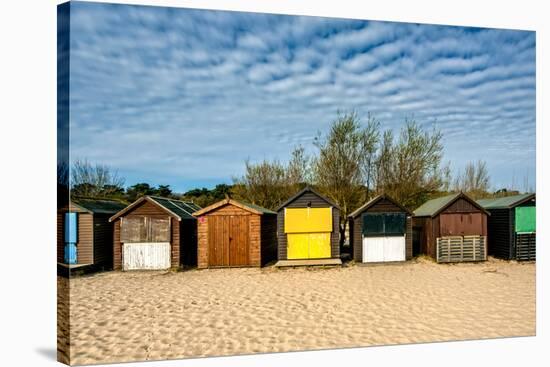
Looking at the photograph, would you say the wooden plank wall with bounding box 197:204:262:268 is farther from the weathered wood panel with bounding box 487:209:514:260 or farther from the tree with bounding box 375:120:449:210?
the weathered wood panel with bounding box 487:209:514:260

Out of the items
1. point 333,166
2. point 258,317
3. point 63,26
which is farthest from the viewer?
point 333,166

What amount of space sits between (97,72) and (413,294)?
6.88m

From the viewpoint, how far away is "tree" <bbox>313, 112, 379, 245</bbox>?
927cm

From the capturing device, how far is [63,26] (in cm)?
697

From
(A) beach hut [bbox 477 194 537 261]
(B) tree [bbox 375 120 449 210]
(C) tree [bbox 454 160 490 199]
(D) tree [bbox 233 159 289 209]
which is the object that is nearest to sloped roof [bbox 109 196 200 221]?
(D) tree [bbox 233 159 289 209]

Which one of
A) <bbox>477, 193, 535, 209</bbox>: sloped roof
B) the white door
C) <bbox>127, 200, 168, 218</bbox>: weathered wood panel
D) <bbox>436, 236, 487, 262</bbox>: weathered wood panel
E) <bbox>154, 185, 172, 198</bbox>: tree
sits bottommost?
the white door

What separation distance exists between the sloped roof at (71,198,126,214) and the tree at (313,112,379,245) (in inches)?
220

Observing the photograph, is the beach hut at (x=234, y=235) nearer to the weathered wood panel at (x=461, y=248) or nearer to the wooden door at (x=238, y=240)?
the wooden door at (x=238, y=240)

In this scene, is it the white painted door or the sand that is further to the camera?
the white painted door

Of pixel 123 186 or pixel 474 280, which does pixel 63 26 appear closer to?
pixel 123 186

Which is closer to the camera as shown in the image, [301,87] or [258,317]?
[258,317]

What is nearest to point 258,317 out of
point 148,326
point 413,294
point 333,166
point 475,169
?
point 148,326

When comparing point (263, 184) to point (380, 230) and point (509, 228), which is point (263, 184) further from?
point (509, 228)

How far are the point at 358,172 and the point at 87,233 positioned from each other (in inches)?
244
